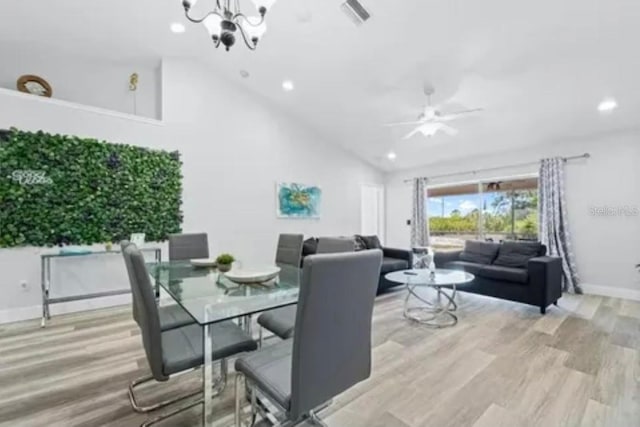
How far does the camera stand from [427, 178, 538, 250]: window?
18.1 feet

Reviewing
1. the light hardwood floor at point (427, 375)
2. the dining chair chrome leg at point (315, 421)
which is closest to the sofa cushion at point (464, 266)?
the light hardwood floor at point (427, 375)

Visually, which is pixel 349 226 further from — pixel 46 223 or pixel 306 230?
pixel 46 223

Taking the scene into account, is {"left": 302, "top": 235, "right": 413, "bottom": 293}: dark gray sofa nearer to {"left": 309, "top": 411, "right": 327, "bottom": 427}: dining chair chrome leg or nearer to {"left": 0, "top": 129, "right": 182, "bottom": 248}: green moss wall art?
{"left": 0, "top": 129, "right": 182, "bottom": 248}: green moss wall art

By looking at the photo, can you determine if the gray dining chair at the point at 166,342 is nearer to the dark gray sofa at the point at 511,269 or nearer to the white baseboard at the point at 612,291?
the dark gray sofa at the point at 511,269

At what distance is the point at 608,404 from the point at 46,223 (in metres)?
5.40

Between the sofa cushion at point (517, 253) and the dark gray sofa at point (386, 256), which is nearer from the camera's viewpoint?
the sofa cushion at point (517, 253)

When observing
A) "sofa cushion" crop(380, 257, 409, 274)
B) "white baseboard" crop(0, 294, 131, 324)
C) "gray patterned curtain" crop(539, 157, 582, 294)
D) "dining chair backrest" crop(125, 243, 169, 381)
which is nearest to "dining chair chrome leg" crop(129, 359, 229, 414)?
"dining chair backrest" crop(125, 243, 169, 381)

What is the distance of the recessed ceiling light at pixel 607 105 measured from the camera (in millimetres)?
3787

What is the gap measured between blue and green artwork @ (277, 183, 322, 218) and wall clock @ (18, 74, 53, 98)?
335cm

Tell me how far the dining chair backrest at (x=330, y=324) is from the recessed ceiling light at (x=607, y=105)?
441 centimetres

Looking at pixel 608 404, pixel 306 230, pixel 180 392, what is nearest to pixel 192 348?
pixel 180 392

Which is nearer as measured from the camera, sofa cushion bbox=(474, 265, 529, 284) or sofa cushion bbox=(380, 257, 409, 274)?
sofa cushion bbox=(474, 265, 529, 284)

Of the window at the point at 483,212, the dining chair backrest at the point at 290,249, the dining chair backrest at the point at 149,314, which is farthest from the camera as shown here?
the window at the point at 483,212

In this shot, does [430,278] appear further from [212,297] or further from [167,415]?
[167,415]
